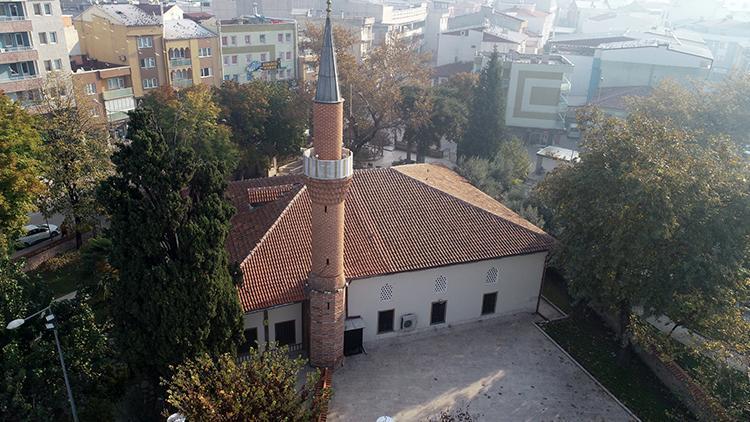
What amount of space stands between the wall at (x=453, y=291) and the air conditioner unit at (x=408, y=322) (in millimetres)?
191

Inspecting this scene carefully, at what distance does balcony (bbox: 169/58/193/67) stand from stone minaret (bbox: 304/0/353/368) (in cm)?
4096

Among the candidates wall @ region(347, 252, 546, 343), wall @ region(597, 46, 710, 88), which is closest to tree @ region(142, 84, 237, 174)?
wall @ region(347, 252, 546, 343)

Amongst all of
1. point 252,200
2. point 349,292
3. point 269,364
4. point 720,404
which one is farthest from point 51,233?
point 720,404

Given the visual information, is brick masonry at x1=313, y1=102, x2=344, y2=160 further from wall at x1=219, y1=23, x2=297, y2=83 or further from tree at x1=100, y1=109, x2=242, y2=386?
wall at x1=219, y1=23, x2=297, y2=83

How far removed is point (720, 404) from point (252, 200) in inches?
763

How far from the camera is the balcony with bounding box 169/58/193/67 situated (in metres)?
55.4

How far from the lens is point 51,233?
35.5 meters

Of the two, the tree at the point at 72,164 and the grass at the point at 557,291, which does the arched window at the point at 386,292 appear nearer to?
the grass at the point at 557,291

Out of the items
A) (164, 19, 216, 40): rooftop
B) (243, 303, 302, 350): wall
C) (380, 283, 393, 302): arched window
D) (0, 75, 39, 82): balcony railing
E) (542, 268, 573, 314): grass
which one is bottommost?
(542, 268, 573, 314): grass

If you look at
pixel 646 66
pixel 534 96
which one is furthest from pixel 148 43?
pixel 646 66

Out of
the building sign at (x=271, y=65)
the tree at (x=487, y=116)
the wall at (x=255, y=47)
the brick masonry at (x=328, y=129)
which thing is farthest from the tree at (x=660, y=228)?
the building sign at (x=271, y=65)

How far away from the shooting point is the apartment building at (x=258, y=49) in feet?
206

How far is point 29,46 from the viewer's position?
145ft

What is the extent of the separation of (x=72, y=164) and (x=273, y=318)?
1622 cm
